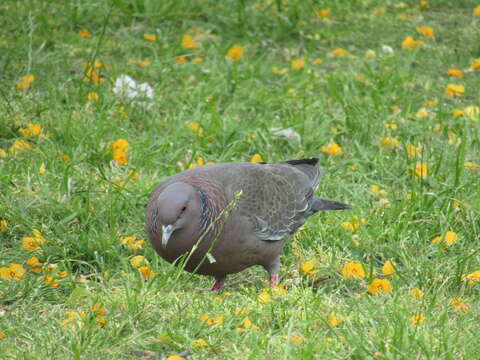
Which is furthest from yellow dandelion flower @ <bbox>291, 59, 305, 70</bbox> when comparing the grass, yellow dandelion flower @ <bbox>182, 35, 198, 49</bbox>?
yellow dandelion flower @ <bbox>182, 35, 198, 49</bbox>

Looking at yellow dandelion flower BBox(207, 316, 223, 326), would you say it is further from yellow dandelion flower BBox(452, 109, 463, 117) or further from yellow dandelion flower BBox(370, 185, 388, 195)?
yellow dandelion flower BBox(452, 109, 463, 117)

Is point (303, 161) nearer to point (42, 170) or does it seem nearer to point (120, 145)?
point (120, 145)

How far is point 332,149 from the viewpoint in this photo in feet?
20.0

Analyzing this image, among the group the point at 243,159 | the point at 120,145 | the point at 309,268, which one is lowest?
the point at 243,159

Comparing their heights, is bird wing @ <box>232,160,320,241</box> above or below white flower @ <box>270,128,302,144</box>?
above

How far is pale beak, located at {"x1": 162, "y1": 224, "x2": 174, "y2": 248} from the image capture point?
3926 mm

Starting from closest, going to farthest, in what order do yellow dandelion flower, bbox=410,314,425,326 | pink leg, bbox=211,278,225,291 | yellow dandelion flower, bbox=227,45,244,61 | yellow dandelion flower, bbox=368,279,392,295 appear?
yellow dandelion flower, bbox=410,314,425,326 → yellow dandelion flower, bbox=368,279,392,295 → pink leg, bbox=211,278,225,291 → yellow dandelion flower, bbox=227,45,244,61

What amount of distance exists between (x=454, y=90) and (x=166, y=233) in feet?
12.8

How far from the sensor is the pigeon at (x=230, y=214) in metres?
Result: 4.08

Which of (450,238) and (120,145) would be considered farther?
(120,145)

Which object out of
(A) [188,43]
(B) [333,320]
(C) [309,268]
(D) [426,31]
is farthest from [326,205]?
(D) [426,31]

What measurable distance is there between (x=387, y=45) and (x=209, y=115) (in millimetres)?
2532

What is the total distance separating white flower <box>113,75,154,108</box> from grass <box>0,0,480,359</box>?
0.07 metres

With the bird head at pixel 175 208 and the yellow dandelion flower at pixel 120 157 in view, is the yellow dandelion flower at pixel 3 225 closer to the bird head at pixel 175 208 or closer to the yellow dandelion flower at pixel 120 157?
the yellow dandelion flower at pixel 120 157
